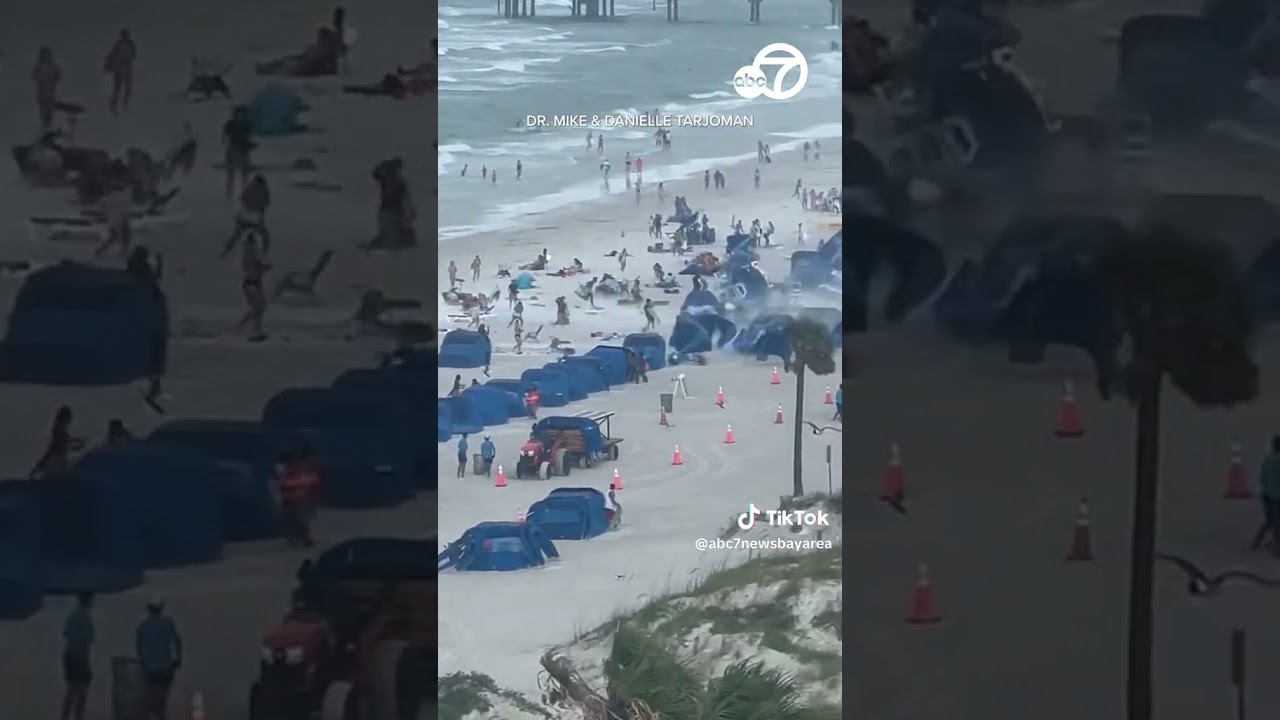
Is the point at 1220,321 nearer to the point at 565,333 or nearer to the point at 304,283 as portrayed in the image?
the point at 565,333

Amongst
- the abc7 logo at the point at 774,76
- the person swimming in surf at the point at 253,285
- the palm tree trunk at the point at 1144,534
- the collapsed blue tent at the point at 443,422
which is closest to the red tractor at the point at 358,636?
the collapsed blue tent at the point at 443,422

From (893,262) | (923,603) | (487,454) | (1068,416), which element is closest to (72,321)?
(487,454)

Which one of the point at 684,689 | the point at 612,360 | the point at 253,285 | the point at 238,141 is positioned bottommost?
the point at 684,689

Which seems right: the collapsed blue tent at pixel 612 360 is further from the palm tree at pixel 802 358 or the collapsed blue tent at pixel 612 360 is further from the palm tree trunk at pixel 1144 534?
the palm tree trunk at pixel 1144 534

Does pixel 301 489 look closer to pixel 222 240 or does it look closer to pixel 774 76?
pixel 222 240

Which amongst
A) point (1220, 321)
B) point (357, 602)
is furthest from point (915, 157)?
point (357, 602)

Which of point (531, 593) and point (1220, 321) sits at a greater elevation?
point (1220, 321)
